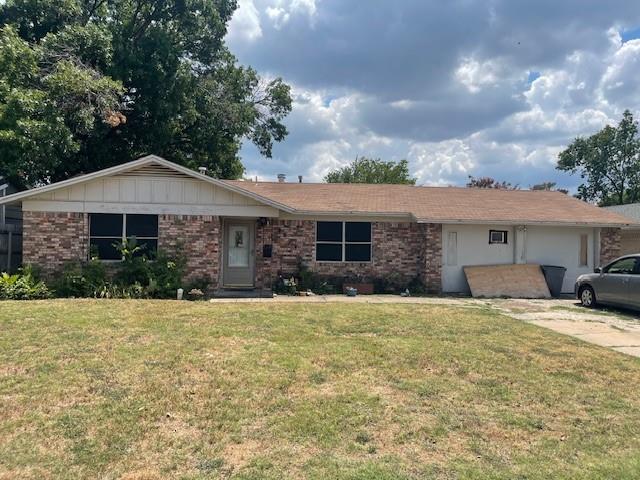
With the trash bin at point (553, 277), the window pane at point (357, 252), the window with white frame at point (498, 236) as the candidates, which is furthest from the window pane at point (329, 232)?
the trash bin at point (553, 277)

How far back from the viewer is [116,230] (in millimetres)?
14156

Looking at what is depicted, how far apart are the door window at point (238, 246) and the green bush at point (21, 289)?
5.29m

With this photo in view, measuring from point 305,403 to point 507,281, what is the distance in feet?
40.6

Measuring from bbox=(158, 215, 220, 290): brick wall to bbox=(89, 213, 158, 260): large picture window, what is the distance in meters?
0.33

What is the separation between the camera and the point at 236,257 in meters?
15.9

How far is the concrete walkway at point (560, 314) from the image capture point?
931 centimetres

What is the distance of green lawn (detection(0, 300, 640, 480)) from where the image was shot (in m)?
4.17

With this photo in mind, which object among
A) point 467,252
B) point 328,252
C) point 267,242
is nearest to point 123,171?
point 267,242

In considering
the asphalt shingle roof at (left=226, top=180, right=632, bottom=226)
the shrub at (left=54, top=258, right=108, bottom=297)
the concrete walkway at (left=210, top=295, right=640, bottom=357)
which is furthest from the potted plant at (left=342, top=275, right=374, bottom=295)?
the shrub at (left=54, top=258, right=108, bottom=297)

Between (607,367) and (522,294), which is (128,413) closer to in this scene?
(607,367)

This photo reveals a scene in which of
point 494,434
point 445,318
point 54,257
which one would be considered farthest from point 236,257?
point 494,434

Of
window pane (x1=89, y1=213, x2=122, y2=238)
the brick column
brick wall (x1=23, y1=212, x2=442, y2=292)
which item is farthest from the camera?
the brick column

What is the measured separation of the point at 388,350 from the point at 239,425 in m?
3.38

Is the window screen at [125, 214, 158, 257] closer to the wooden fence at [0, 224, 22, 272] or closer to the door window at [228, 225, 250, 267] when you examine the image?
the door window at [228, 225, 250, 267]
